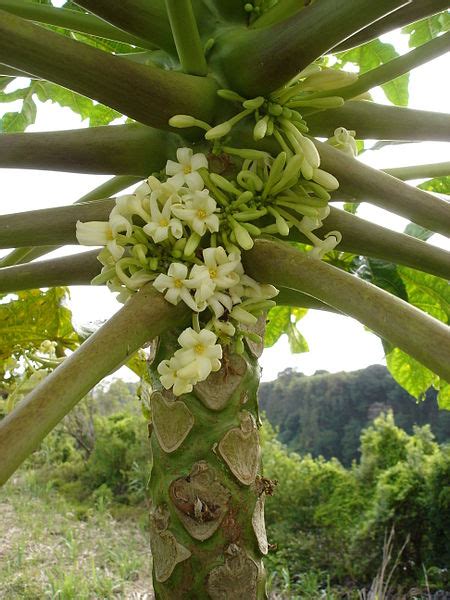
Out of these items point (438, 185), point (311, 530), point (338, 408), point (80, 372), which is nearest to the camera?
point (80, 372)

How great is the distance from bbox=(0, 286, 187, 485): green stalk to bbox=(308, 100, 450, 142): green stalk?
0.42 m

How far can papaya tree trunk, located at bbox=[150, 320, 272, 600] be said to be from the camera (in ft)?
3.07

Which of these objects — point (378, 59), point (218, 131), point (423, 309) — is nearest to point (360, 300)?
point (218, 131)

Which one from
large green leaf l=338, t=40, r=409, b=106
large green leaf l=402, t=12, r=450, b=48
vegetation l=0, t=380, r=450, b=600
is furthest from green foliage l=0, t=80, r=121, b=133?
vegetation l=0, t=380, r=450, b=600

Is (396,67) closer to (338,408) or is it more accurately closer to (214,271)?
(214,271)

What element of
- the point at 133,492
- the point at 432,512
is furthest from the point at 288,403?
the point at 432,512

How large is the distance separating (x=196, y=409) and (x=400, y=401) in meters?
17.8

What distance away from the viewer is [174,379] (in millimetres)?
899

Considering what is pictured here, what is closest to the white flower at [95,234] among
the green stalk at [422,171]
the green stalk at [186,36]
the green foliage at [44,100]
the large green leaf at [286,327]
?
the green stalk at [186,36]

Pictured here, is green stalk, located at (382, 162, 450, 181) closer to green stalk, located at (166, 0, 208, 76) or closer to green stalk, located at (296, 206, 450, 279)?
green stalk, located at (296, 206, 450, 279)

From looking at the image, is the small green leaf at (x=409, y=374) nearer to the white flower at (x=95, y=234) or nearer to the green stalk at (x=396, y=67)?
the green stalk at (x=396, y=67)

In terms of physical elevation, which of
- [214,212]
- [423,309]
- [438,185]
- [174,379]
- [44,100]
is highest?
[44,100]

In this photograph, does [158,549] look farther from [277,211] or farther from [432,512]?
[432,512]

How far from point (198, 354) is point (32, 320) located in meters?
0.99
